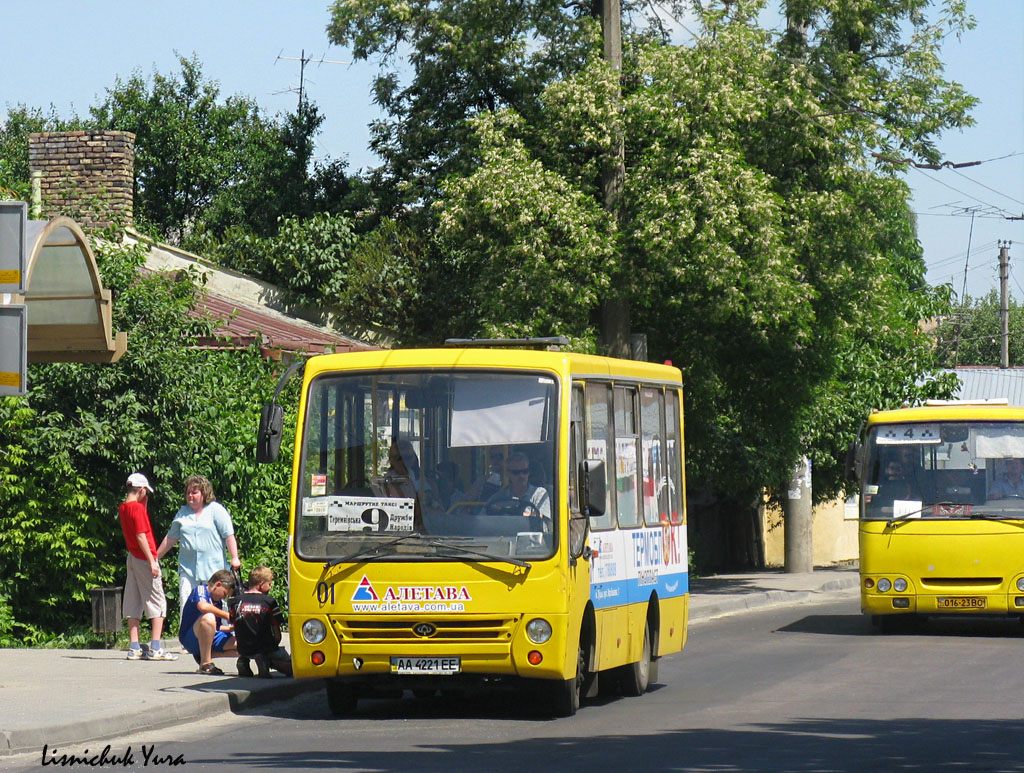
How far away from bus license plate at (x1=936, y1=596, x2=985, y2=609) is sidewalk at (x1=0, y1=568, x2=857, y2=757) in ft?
27.4

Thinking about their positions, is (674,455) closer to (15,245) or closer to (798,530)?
(15,245)

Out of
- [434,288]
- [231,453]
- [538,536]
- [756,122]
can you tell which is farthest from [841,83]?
[538,536]

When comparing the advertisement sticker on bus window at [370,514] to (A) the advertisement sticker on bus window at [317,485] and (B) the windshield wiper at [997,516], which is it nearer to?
(A) the advertisement sticker on bus window at [317,485]

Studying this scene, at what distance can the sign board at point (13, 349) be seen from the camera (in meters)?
10.9

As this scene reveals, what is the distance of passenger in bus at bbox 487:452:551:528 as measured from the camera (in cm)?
1148

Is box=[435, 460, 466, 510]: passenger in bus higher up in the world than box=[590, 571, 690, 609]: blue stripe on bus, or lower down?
higher up

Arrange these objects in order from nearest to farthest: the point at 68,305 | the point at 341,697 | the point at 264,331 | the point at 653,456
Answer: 1. the point at 341,697
2. the point at 653,456
3. the point at 68,305
4. the point at 264,331

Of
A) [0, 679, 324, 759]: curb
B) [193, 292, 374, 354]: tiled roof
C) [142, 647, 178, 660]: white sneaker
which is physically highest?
[193, 292, 374, 354]: tiled roof

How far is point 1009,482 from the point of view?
1895 cm

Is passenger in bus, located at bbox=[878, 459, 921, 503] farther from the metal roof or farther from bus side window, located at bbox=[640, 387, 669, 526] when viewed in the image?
the metal roof

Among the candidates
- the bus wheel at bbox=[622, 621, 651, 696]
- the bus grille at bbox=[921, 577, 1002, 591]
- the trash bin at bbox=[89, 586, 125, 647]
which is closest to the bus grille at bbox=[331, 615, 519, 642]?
the bus wheel at bbox=[622, 621, 651, 696]

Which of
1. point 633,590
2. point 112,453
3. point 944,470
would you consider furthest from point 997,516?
point 112,453

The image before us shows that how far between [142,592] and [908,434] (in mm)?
9131

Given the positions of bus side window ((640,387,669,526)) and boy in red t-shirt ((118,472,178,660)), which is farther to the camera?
boy in red t-shirt ((118,472,178,660))
